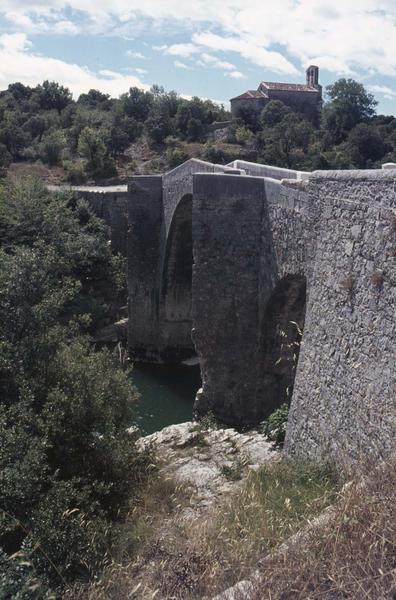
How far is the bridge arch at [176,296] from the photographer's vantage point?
1639 centimetres

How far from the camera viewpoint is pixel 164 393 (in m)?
14.9

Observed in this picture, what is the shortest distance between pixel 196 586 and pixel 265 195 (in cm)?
652

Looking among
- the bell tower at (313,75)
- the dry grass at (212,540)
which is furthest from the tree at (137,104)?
the dry grass at (212,540)

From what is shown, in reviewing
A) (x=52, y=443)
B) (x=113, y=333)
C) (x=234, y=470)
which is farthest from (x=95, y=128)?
(x=52, y=443)

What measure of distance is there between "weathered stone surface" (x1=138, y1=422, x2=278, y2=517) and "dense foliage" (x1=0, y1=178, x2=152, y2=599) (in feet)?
2.00

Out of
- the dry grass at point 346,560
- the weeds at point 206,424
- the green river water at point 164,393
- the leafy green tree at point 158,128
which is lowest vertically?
the green river water at point 164,393

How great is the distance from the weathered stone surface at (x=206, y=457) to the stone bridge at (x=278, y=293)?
903mm

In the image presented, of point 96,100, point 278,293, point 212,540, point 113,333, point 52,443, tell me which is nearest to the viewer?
point 212,540

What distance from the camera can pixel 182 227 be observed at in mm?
15953

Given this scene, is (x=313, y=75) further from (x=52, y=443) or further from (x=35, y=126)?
(x=52, y=443)

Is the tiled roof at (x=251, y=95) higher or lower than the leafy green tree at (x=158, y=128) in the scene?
higher

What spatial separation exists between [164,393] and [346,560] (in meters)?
12.3

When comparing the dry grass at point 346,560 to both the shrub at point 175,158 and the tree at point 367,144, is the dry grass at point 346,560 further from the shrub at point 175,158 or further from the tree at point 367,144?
the tree at point 367,144

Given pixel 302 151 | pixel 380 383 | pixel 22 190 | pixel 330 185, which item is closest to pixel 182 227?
pixel 22 190
